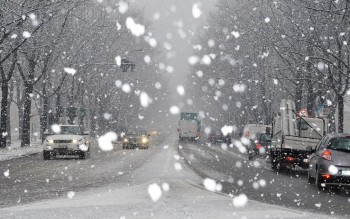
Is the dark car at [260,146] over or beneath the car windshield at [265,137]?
beneath

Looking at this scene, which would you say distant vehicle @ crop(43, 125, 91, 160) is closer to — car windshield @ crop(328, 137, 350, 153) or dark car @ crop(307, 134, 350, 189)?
dark car @ crop(307, 134, 350, 189)

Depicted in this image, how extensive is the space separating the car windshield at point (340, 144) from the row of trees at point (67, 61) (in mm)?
14722

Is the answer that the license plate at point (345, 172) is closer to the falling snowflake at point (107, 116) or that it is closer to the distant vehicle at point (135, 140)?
the distant vehicle at point (135, 140)

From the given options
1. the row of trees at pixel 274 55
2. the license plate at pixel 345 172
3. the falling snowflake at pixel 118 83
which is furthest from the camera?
the falling snowflake at pixel 118 83

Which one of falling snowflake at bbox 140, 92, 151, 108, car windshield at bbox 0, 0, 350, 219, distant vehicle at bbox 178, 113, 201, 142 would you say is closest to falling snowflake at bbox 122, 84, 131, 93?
car windshield at bbox 0, 0, 350, 219

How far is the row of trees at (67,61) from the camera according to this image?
32.3 meters

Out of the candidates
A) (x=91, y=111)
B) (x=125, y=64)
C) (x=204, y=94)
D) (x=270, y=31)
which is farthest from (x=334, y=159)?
(x=204, y=94)

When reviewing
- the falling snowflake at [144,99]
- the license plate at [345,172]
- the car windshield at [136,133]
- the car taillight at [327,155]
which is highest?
the falling snowflake at [144,99]

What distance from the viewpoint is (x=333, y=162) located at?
16266mm

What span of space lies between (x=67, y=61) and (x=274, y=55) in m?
15.6

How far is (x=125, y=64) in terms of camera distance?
4262 cm

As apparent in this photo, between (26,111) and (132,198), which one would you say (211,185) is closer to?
(132,198)

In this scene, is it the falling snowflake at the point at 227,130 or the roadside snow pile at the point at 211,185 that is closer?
the roadside snow pile at the point at 211,185

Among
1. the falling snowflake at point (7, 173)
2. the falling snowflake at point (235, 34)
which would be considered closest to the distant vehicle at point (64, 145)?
the falling snowflake at point (7, 173)
